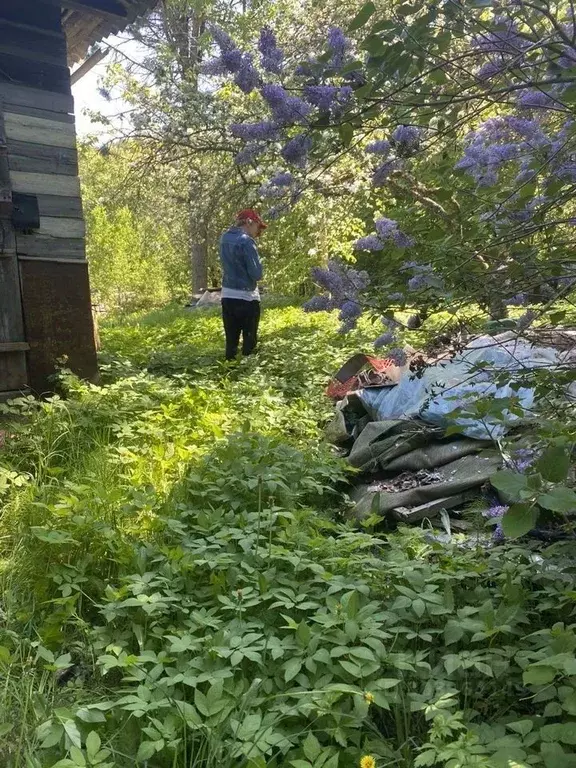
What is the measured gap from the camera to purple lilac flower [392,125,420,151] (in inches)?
86.7

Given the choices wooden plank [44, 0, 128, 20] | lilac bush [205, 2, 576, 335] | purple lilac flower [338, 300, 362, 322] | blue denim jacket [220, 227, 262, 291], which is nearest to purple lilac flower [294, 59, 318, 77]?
lilac bush [205, 2, 576, 335]

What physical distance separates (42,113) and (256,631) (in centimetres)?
453

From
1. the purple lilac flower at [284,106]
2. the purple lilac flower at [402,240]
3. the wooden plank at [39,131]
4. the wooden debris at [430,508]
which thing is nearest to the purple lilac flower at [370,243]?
the purple lilac flower at [402,240]

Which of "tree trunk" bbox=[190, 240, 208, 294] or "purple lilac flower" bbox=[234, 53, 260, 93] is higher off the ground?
"tree trunk" bbox=[190, 240, 208, 294]

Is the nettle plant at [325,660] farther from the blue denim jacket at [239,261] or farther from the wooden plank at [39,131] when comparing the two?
the blue denim jacket at [239,261]

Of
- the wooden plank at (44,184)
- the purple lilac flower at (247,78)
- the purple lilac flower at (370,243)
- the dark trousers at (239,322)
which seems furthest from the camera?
the dark trousers at (239,322)

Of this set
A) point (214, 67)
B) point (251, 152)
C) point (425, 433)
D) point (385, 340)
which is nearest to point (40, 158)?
point (214, 67)

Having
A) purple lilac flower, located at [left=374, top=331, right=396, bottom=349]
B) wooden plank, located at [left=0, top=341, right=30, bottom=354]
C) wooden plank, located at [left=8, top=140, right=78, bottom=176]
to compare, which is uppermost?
wooden plank, located at [left=8, top=140, right=78, bottom=176]

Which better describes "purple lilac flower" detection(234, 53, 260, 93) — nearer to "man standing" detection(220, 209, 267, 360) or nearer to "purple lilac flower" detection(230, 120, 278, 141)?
"purple lilac flower" detection(230, 120, 278, 141)

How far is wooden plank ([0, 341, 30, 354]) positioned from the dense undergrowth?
4.76ft

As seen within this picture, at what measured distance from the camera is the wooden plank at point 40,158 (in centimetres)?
458

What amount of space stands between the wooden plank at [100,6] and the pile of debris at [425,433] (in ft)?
12.7

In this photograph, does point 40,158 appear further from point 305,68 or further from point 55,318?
point 305,68

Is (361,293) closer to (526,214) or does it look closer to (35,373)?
(526,214)
